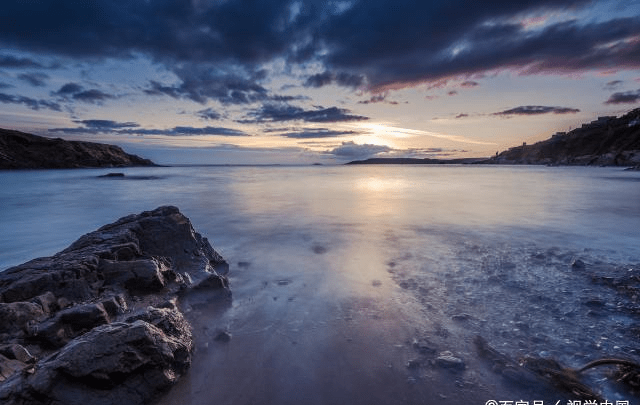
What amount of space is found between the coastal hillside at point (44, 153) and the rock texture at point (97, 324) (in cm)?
8683

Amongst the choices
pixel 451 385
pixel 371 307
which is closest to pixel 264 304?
pixel 371 307

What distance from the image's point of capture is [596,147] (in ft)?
293

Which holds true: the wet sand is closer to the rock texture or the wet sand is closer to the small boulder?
the small boulder

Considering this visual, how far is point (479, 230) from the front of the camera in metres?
9.31

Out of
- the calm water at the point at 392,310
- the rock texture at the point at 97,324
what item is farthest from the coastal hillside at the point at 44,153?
the rock texture at the point at 97,324

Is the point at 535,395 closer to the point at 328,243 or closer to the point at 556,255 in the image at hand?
the point at 556,255

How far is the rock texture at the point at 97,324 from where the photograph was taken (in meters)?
2.40

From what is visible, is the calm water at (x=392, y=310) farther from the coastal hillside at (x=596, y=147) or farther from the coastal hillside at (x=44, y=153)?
the coastal hillside at (x=44, y=153)

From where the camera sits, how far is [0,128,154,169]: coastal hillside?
69250mm

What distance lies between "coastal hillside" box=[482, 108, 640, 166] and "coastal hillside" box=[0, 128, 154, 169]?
118193 mm

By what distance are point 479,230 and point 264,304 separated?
725 cm

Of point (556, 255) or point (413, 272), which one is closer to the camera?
point (413, 272)

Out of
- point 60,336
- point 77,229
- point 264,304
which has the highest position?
point 60,336

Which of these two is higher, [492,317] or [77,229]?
[492,317]
